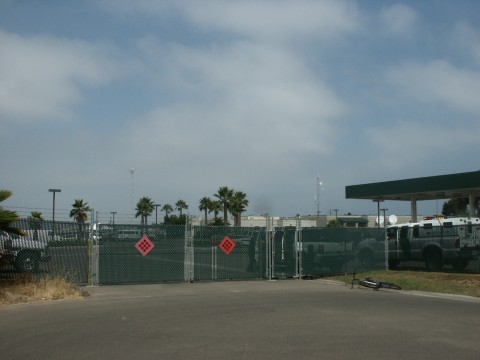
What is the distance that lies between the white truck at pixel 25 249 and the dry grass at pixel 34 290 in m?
0.62

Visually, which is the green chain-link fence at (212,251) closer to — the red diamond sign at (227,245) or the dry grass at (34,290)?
the red diamond sign at (227,245)

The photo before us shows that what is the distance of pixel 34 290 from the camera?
15.0 m

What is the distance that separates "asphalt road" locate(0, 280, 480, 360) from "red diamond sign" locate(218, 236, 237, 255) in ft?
10.6

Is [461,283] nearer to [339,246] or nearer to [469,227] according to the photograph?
[469,227]

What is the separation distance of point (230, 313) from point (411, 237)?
41.0 ft

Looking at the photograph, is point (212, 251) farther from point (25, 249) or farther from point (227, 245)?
point (25, 249)

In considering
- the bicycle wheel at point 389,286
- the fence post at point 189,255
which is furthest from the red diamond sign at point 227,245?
the bicycle wheel at point 389,286

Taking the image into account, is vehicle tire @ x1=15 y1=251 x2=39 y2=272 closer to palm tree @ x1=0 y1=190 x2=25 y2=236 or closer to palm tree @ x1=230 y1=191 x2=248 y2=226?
palm tree @ x1=0 y1=190 x2=25 y2=236

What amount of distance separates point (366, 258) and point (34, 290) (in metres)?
12.7

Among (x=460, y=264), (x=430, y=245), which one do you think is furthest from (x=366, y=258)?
(x=460, y=264)

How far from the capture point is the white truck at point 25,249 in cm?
1580

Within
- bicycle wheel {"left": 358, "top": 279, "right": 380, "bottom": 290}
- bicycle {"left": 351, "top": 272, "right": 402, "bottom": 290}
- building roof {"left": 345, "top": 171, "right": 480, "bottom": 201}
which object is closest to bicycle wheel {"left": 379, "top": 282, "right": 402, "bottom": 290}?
bicycle {"left": 351, "top": 272, "right": 402, "bottom": 290}

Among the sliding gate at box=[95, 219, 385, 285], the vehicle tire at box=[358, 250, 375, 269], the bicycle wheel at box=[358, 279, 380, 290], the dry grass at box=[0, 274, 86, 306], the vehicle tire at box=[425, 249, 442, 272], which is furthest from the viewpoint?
the vehicle tire at box=[358, 250, 375, 269]

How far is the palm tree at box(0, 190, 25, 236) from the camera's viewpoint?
49.4 feet
